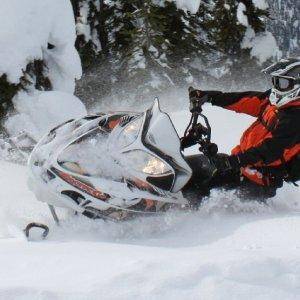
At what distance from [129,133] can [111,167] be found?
35cm

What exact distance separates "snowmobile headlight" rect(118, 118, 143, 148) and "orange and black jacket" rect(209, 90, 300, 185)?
973 millimetres

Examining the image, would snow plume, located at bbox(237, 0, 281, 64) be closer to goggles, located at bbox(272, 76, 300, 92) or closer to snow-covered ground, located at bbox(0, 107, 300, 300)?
snow-covered ground, located at bbox(0, 107, 300, 300)

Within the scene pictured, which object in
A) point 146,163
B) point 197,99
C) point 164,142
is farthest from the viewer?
point 197,99

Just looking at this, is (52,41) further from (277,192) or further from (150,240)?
(150,240)

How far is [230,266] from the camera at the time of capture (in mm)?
3354

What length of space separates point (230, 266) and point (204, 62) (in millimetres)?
18212

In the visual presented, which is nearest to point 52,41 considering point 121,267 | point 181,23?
point 121,267

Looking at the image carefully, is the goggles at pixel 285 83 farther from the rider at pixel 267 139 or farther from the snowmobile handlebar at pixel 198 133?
the snowmobile handlebar at pixel 198 133

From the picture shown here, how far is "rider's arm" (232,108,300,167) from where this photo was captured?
4.95 metres

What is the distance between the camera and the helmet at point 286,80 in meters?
5.10

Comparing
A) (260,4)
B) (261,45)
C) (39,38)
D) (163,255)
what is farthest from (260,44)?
(163,255)

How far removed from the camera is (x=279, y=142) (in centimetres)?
496

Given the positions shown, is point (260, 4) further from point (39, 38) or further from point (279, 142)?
point (279, 142)

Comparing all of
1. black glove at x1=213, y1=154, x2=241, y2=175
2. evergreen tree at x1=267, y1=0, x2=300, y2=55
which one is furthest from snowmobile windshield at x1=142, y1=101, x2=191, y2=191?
evergreen tree at x1=267, y1=0, x2=300, y2=55
